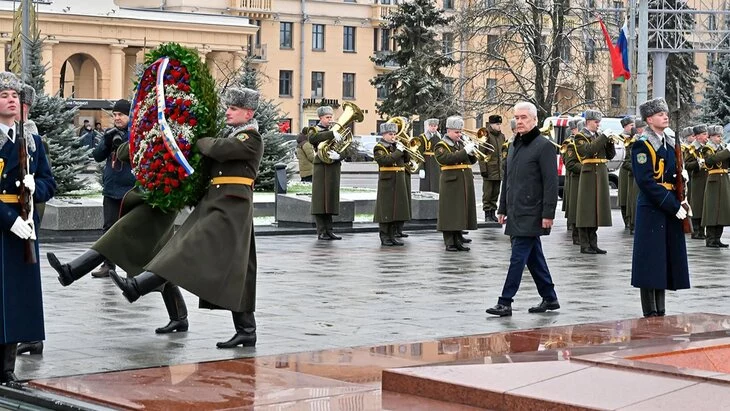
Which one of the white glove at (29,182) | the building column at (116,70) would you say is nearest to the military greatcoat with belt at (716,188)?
the white glove at (29,182)

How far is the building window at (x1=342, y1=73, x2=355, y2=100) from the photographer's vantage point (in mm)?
79062

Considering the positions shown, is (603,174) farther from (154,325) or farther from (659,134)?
(154,325)

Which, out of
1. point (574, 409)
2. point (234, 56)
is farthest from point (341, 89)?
point (574, 409)

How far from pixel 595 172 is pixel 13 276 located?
12.6 m

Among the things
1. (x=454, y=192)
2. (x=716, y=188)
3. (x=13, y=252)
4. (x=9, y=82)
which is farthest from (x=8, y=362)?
A: (x=716, y=188)

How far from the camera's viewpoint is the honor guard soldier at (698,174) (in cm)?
2208

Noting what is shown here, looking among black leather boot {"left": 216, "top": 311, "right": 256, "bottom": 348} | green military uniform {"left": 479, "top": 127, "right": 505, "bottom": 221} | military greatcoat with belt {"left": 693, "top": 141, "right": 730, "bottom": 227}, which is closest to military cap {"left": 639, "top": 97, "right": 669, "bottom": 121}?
black leather boot {"left": 216, "top": 311, "right": 256, "bottom": 348}

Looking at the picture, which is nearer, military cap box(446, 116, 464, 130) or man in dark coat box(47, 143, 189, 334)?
man in dark coat box(47, 143, 189, 334)

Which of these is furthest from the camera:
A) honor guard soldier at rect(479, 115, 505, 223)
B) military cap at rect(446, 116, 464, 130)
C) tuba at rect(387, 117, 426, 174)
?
honor guard soldier at rect(479, 115, 505, 223)

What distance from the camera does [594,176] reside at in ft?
67.3

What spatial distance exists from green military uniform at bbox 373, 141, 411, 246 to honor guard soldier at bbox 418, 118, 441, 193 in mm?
2008

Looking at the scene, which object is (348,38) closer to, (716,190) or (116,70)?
(116,70)

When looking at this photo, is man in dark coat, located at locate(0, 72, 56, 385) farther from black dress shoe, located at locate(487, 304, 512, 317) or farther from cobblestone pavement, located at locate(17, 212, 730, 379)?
black dress shoe, located at locate(487, 304, 512, 317)

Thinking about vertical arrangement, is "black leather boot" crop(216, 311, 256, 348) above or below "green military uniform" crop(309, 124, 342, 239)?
below
